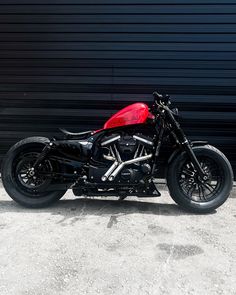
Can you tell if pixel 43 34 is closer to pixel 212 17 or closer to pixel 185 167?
pixel 212 17

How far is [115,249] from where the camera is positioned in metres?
2.74

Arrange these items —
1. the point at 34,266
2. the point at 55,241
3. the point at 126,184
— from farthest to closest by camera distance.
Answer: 1. the point at 126,184
2. the point at 55,241
3. the point at 34,266

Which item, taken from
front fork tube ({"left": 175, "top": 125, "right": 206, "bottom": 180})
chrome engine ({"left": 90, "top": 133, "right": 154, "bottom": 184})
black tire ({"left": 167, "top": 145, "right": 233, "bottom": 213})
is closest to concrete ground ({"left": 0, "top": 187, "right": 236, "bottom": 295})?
black tire ({"left": 167, "top": 145, "right": 233, "bottom": 213})

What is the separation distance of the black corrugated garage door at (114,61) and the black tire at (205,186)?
0.87 metres

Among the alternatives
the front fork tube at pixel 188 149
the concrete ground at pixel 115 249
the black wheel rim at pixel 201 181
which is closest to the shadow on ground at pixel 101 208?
the concrete ground at pixel 115 249

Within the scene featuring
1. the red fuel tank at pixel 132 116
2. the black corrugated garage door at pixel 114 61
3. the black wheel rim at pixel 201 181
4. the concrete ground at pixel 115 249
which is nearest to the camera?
the concrete ground at pixel 115 249

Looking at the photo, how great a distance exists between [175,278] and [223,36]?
326cm

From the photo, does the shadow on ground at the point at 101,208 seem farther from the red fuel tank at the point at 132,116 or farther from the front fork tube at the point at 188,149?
the red fuel tank at the point at 132,116

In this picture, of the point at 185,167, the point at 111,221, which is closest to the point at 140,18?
the point at 185,167

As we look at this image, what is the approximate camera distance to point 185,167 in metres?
3.67

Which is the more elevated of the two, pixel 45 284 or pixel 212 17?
pixel 212 17

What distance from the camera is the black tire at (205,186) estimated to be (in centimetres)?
354

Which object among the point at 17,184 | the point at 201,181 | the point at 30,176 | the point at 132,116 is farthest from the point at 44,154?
the point at 201,181

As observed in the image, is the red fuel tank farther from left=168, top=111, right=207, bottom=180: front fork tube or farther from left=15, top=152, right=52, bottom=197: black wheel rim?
left=15, top=152, right=52, bottom=197: black wheel rim
